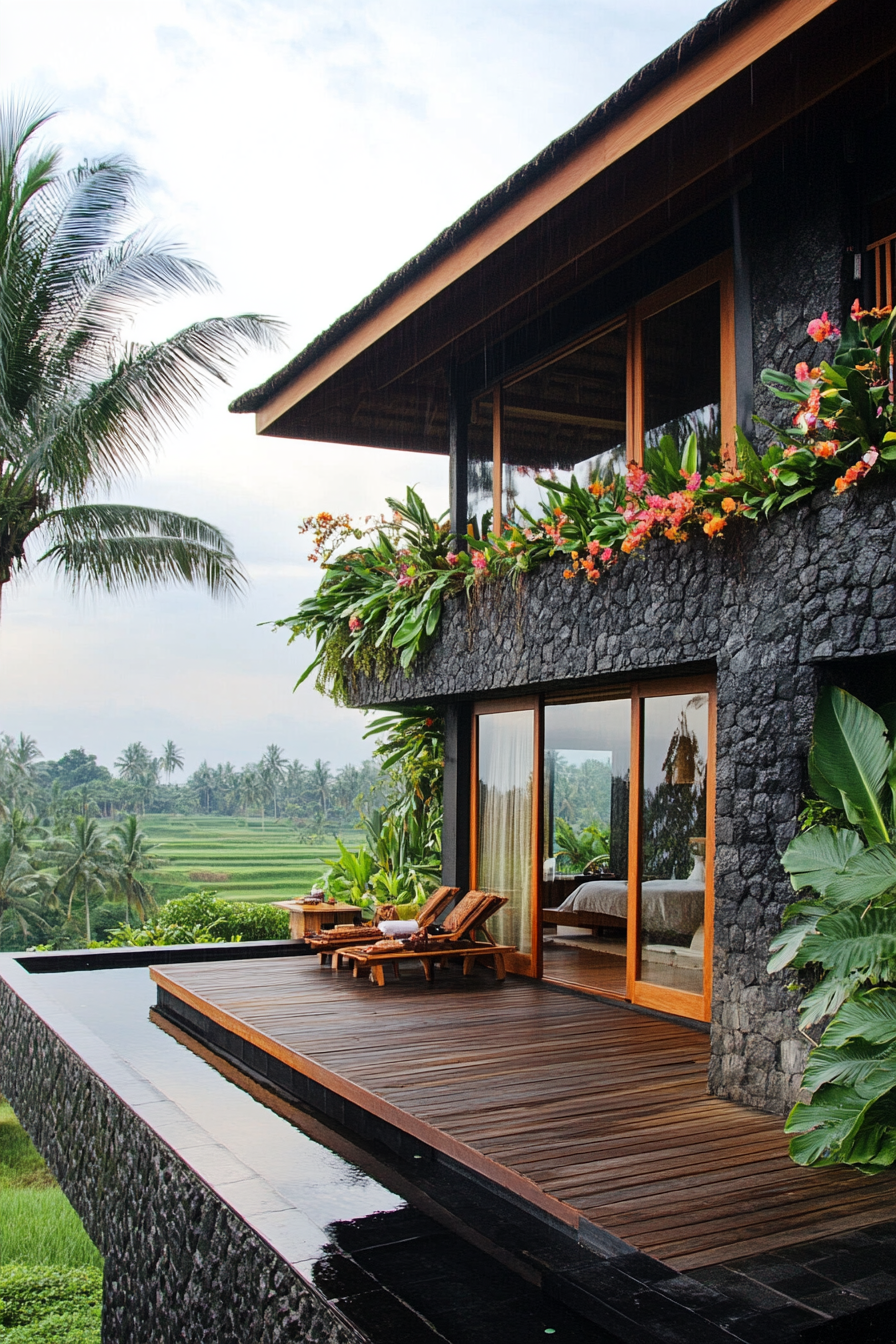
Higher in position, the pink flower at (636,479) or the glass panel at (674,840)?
the pink flower at (636,479)

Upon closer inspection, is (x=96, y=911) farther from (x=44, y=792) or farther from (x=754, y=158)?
(x=754, y=158)

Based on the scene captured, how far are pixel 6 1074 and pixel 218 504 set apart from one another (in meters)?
63.7

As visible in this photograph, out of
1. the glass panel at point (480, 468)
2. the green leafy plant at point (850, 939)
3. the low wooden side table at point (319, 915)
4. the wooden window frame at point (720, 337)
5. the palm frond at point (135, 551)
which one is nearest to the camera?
the green leafy plant at point (850, 939)

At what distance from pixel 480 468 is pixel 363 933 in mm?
4014

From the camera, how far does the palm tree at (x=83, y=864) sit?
132ft

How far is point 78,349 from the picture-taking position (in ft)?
45.3

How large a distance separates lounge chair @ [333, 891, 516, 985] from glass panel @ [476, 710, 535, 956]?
6.8 inches

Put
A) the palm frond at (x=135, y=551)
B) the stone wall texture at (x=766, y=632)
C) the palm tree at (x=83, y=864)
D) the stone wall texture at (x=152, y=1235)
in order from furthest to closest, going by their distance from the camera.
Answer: the palm tree at (x=83, y=864) < the palm frond at (x=135, y=551) < the stone wall texture at (x=766, y=632) < the stone wall texture at (x=152, y=1235)

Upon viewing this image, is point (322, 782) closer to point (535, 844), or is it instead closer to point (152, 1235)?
point (535, 844)

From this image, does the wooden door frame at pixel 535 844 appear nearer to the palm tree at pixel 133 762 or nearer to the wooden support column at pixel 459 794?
the wooden support column at pixel 459 794

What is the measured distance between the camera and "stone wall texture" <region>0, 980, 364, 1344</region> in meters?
3.86

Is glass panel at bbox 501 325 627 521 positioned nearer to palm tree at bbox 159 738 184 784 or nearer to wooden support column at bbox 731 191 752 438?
wooden support column at bbox 731 191 752 438

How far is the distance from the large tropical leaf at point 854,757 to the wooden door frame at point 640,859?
1.84 metres

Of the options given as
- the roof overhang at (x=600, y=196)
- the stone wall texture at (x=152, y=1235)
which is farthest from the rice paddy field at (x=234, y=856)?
the stone wall texture at (x=152, y=1235)
